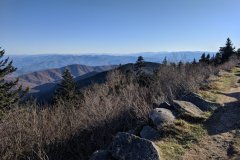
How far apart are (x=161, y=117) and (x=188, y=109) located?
1609 millimetres

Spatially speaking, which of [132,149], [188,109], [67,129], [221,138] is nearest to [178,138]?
[221,138]

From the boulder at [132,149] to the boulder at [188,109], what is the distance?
3.49m

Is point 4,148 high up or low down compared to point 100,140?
up

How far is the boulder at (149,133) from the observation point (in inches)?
371

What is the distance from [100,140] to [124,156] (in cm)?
363

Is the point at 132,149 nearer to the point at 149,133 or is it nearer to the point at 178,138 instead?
the point at 149,133

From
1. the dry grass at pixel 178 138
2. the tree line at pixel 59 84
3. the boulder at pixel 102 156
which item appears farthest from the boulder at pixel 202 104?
the tree line at pixel 59 84

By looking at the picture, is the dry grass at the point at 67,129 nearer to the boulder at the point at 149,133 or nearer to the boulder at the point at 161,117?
the boulder at the point at 161,117

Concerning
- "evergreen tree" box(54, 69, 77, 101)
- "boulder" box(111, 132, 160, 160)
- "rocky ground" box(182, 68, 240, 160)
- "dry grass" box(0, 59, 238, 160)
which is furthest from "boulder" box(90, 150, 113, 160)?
"evergreen tree" box(54, 69, 77, 101)

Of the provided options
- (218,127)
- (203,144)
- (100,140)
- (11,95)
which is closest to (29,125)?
(100,140)

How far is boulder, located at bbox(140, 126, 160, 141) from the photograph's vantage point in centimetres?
941

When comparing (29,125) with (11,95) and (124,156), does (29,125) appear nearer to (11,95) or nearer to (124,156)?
(124,156)

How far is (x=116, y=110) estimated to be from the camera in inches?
515

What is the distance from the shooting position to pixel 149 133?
31.4 feet
